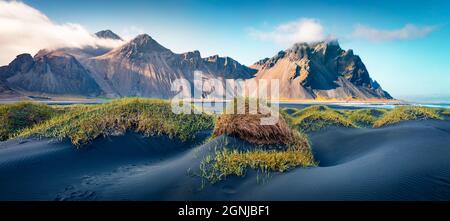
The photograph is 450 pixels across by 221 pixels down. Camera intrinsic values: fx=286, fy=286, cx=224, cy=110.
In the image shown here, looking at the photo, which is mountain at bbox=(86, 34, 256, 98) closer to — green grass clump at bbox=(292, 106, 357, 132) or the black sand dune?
green grass clump at bbox=(292, 106, 357, 132)

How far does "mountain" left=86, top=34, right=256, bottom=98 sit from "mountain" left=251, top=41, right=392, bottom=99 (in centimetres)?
3764

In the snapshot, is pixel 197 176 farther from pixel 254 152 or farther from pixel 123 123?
pixel 123 123

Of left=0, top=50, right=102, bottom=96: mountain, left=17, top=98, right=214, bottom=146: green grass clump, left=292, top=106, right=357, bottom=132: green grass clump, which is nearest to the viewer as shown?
left=17, top=98, right=214, bottom=146: green grass clump

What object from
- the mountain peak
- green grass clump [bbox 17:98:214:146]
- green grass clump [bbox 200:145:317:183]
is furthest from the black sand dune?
the mountain peak

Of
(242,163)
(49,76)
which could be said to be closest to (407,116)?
(242,163)

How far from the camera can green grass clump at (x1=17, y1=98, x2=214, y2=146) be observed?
10477mm

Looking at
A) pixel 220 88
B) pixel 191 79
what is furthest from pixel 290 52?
pixel 191 79

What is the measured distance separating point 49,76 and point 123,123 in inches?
4583

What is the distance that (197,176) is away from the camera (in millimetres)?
6770

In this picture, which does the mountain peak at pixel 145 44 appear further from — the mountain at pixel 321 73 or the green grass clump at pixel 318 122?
the green grass clump at pixel 318 122

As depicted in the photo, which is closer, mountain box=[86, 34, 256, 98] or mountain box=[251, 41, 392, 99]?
mountain box=[86, 34, 256, 98]

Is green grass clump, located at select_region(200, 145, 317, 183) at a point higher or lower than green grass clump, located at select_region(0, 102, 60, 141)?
lower

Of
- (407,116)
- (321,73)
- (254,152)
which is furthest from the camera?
(321,73)
